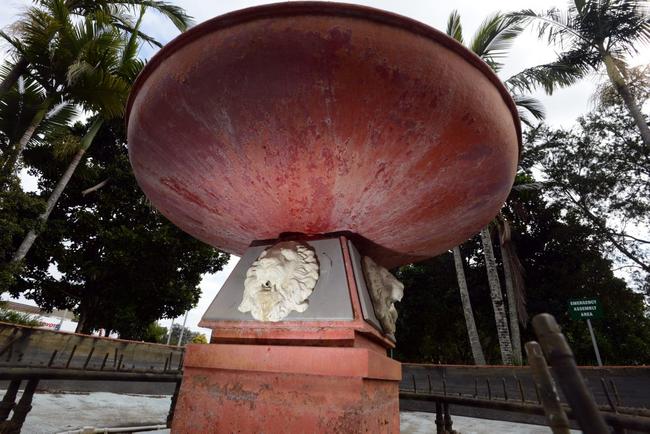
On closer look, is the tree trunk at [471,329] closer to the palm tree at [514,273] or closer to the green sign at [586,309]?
the palm tree at [514,273]

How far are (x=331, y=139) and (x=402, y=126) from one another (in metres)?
0.25

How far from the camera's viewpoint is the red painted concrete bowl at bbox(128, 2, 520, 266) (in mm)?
1005

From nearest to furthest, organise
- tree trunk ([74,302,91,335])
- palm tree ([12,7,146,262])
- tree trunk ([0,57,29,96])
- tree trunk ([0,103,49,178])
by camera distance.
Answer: tree trunk ([0,103,49,178]), tree trunk ([0,57,29,96]), palm tree ([12,7,146,262]), tree trunk ([74,302,91,335])

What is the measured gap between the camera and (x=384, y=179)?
1292 mm

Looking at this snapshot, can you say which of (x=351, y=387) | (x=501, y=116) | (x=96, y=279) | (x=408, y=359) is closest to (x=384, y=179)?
(x=501, y=116)

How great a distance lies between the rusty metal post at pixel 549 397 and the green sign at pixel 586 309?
6.72m

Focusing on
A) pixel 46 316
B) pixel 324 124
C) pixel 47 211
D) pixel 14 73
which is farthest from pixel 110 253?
pixel 46 316

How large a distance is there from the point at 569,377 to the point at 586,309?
689 cm

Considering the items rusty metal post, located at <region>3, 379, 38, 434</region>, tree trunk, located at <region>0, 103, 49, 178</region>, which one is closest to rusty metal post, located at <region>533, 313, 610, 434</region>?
rusty metal post, located at <region>3, 379, 38, 434</region>

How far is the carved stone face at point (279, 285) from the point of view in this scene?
1.38m

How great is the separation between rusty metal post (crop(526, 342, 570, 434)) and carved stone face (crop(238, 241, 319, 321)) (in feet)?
2.99

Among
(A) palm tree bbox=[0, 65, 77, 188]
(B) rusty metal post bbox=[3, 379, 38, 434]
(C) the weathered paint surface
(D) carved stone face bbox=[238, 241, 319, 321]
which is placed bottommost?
(B) rusty metal post bbox=[3, 379, 38, 434]

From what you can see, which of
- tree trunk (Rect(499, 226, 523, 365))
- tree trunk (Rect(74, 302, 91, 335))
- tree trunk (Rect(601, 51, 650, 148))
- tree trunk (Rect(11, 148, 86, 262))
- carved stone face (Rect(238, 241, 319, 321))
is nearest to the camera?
carved stone face (Rect(238, 241, 319, 321))

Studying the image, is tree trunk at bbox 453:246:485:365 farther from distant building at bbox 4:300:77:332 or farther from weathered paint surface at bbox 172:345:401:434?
distant building at bbox 4:300:77:332
